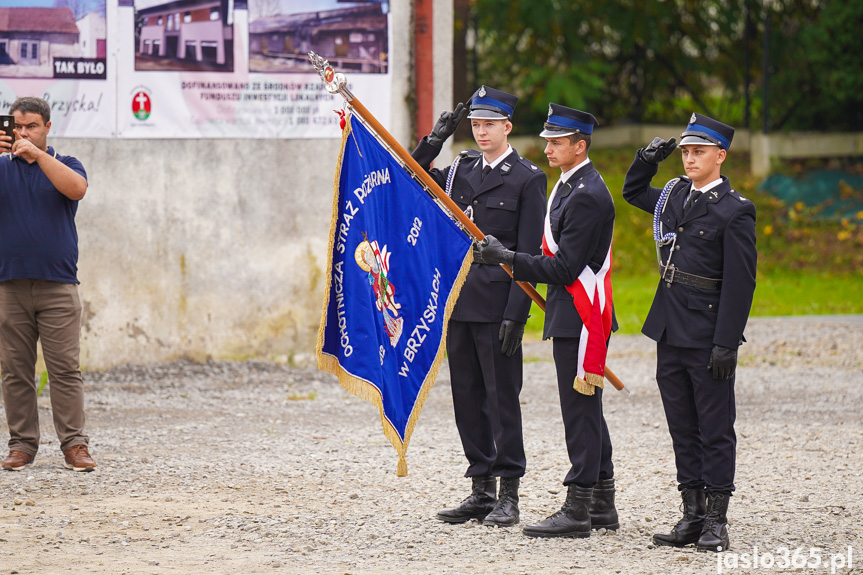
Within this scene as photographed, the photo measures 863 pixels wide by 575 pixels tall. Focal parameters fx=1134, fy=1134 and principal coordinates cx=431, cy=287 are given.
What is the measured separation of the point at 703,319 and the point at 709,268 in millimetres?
237

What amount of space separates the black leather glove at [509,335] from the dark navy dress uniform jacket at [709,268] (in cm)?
61

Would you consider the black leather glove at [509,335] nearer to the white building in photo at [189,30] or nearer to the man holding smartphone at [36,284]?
the man holding smartphone at [36,284]

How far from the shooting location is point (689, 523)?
17.1ft

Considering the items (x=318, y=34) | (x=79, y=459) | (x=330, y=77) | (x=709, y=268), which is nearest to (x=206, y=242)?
(x=318, y=34)

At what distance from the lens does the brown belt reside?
522cm

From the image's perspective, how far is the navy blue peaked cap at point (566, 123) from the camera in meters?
5.32

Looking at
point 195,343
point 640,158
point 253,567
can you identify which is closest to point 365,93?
point 195,343

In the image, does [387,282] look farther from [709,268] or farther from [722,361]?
[722,361]

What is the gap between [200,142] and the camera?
10.0m

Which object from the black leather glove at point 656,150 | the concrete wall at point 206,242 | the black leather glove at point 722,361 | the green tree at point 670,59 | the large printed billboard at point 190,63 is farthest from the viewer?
the green tree at point 670,59

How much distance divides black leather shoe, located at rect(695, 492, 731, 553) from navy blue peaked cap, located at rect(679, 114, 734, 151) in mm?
1607

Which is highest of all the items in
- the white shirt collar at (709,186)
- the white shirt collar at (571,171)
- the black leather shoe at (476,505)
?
the white shirt collar at (571,171)

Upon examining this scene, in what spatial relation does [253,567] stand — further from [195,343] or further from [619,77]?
[619,77]

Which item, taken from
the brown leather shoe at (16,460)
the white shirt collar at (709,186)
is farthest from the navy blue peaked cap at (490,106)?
the brown leather shoe at (16,460)
